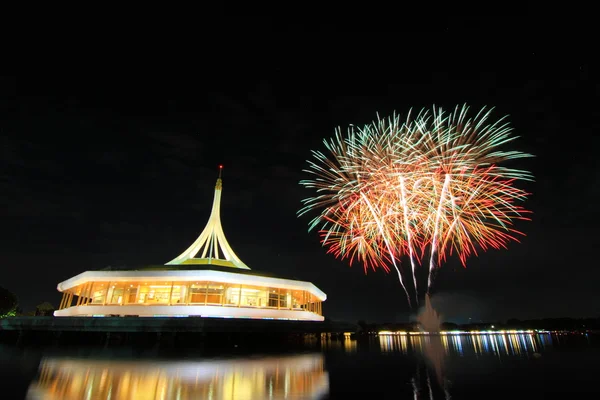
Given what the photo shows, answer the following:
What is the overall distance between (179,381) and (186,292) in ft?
73.9

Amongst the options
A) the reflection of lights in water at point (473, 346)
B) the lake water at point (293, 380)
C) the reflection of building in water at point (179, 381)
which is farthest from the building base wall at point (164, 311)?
the reflection of building in water at point (179, 381)

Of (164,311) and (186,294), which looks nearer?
(164,311)

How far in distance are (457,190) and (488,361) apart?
11.2 metres

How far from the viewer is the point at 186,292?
30.7 meters

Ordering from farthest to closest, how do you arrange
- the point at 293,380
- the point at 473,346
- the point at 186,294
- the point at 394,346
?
the point at 186,294
the point at 473,346
the point at 394,346
the point at 293,380

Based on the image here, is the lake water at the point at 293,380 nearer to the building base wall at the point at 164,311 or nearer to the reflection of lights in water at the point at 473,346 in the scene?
the reflection of lights in water at the point at 473,346

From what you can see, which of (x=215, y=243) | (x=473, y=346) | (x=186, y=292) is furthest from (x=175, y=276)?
(x=473, y=346)

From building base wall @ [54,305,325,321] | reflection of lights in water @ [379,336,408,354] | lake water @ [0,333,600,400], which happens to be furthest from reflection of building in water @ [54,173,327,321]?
lake water @ [0,333,600,400]

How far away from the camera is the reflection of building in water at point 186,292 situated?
28.7 meters

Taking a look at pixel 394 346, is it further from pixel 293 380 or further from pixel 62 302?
pixel 62 302

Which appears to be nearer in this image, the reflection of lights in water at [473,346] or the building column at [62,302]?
the reflection of lights in water at [473,346]

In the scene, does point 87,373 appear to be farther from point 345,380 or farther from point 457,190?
point 457,190

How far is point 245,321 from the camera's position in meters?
24.5

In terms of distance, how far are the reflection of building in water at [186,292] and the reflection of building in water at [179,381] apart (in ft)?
52.1
